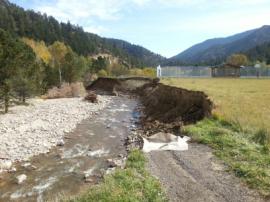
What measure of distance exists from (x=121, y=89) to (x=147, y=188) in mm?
72329

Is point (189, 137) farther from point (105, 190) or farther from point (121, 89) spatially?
point (121, 89)

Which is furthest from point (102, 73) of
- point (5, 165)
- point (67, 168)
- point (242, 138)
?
point (242, 138)

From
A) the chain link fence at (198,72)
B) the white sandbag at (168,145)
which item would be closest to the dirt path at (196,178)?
the white sandbag at (168,145)

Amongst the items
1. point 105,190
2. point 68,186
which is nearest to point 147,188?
point 105,190

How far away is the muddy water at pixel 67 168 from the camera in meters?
15.4

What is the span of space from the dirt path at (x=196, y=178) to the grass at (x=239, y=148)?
1.36 feet

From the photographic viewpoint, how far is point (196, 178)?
45.2ft

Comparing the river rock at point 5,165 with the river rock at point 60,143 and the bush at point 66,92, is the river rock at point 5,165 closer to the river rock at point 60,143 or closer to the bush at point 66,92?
the river rock at point 60,143

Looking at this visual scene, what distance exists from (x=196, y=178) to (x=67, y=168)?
7.74m

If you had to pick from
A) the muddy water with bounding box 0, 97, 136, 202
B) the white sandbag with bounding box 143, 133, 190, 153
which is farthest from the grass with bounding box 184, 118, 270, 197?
the muddy water with bounding box 0, 97, 136, 202

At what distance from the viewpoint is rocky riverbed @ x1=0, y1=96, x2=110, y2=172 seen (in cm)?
2223

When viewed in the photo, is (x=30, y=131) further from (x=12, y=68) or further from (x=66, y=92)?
(x=66, y=92)

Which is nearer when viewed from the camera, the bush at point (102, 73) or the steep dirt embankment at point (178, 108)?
the steep dirt embankment at point (178, 108)

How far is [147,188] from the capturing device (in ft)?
41.6
